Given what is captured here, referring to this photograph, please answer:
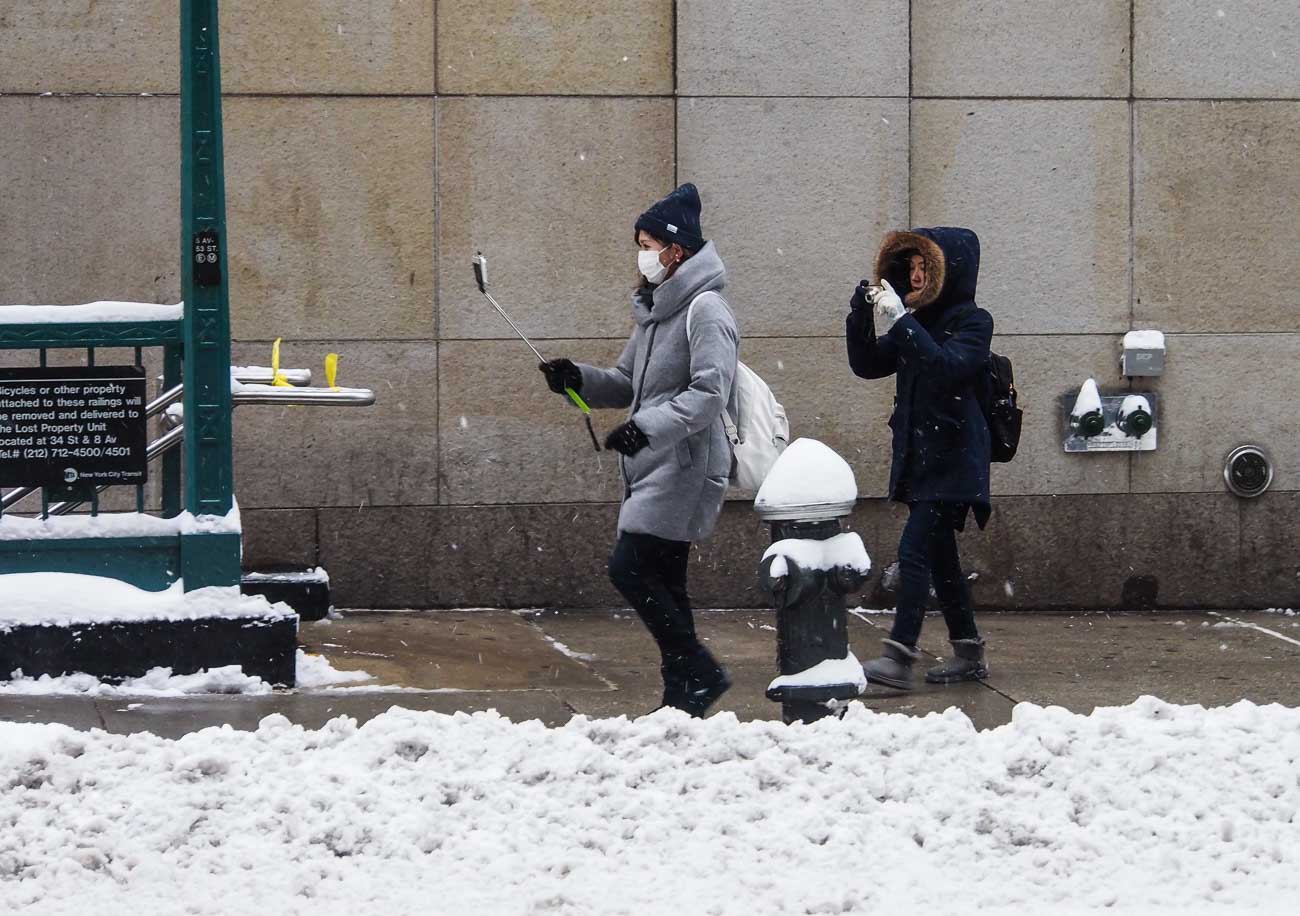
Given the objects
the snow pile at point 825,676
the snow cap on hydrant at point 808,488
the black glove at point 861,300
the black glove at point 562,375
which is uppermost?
the black glove at point 861,300

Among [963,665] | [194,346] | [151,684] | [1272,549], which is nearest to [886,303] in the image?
[963,665]

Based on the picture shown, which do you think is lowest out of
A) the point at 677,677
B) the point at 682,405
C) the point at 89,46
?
the point at 677,677

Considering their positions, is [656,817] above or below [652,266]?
below

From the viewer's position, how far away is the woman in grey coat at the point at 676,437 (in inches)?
235

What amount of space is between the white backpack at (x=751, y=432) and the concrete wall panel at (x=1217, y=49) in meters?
3.96

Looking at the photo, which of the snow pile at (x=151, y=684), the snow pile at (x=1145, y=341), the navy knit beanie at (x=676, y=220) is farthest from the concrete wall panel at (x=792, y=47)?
the snow pile at (x=151, y=684)

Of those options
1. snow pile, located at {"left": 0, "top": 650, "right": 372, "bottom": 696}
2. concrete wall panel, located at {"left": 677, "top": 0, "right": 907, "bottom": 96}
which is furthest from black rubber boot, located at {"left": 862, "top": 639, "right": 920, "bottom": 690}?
concrete wall panel, located at {"left": 677, "top": 0, "right": 907, "bottom": 96}

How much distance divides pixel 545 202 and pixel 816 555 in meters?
3.78

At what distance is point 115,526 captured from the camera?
6.70 meters

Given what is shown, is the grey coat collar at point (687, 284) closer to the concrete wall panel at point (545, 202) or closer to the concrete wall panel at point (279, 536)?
the concrete wall panel at point (545, 202)

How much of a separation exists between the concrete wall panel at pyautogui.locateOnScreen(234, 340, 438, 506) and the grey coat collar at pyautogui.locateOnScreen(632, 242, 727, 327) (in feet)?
9.64

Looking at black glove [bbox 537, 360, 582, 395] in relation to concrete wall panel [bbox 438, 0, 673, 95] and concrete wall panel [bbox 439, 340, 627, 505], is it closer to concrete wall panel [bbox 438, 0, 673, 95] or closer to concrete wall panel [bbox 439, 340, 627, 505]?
concrete wall panel [bbox 439, 340, 627, 505]

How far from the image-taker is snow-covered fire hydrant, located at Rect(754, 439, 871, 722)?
18.3ft

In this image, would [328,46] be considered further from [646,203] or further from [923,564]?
[923,564]
